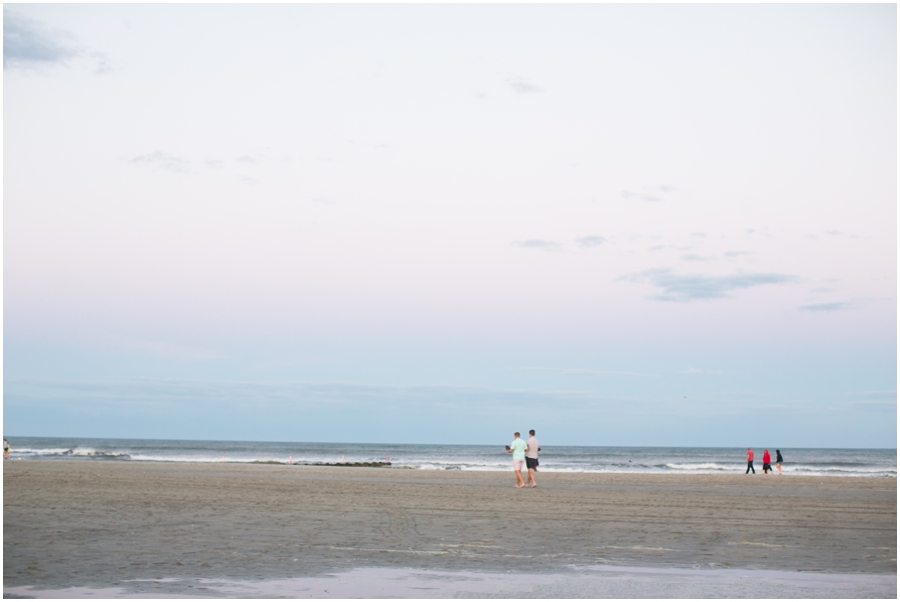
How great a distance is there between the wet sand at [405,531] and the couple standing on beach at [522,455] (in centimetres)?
117

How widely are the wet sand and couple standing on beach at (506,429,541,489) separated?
1175 mm

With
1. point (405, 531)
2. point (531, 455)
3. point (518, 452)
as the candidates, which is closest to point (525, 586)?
point (405, 531)

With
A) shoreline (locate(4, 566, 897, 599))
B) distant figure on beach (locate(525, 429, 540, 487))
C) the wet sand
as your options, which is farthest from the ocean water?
shoreline (locate(4, 566, 897, 599))

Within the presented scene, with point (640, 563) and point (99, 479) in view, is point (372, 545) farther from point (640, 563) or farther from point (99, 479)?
point (99, 479)

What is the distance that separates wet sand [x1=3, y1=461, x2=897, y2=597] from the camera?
29.5ft

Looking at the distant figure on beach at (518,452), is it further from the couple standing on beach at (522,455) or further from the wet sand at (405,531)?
the wet sand at (405,531)

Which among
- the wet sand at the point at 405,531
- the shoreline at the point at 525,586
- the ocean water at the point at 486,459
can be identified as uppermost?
the shoreline at the point at 525,586

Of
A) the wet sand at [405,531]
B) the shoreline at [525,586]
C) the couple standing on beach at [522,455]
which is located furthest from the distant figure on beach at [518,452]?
the shoreline at [525,586]

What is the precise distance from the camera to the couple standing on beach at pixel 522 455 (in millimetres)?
21062

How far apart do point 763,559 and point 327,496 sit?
397 inches

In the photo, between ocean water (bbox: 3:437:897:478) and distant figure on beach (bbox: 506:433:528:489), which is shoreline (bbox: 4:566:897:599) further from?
ocean water (bbox: 3:437:897:478)

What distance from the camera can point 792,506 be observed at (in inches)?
653

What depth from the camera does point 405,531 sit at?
39.0 feet

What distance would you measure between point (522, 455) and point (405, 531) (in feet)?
32.0
